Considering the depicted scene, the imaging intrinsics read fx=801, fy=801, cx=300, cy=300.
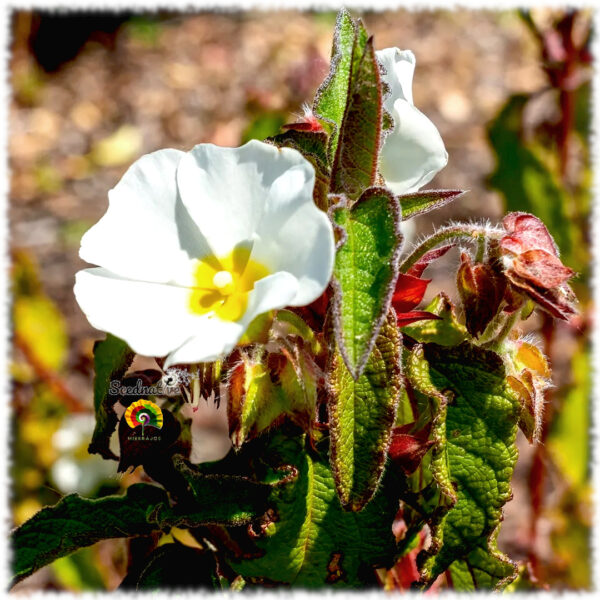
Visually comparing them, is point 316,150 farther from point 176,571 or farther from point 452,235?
point 176,571

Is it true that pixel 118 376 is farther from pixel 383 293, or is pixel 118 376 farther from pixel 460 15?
pixel 460 15

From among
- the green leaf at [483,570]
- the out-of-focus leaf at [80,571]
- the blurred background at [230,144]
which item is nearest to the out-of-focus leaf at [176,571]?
the green leaf at [483,570]

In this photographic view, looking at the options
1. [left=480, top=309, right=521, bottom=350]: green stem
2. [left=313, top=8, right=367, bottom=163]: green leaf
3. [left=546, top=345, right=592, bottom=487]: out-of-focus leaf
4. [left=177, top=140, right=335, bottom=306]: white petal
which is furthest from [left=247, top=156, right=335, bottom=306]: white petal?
[left=546, top=345, right=592, bottom=487]: out-of-focus leaf

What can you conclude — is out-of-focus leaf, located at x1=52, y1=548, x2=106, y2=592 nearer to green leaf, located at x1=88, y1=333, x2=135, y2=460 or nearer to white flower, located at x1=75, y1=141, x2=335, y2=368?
green leaf, located at x1=88, y1=333, x2=135, y2=460

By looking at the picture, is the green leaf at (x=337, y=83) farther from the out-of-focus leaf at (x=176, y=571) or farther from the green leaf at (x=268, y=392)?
the out-of-focus leaf at (x=176, y=571)

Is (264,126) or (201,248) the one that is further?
(264,126)

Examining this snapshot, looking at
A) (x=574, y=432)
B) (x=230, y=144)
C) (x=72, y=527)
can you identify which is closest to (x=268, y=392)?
(x=72, y=527)
